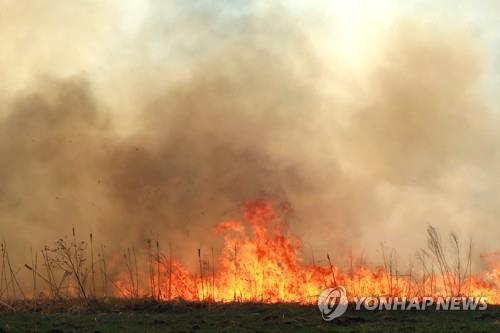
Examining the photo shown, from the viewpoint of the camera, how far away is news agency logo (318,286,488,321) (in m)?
16.2

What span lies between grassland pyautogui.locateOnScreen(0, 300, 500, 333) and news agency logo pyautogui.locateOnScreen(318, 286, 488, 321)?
51 centimetres

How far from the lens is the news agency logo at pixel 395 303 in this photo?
53.0ft

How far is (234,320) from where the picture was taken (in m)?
14.5

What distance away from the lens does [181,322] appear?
579 inches

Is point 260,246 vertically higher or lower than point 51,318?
higher

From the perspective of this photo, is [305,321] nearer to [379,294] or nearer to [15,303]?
[379,294]

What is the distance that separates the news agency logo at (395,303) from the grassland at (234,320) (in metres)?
0.51

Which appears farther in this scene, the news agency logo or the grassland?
the news agency logo

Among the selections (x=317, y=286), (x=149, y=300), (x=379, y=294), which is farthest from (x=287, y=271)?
(x=149, y=300)

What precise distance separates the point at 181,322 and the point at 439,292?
886 cm

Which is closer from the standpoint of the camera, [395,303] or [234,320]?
[234,320]

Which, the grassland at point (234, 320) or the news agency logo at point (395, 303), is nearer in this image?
the grassland at point (234, 320)

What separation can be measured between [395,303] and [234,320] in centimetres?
547

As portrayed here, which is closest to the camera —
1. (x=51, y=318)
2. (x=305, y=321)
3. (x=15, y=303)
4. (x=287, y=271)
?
(x=305, y=321)
